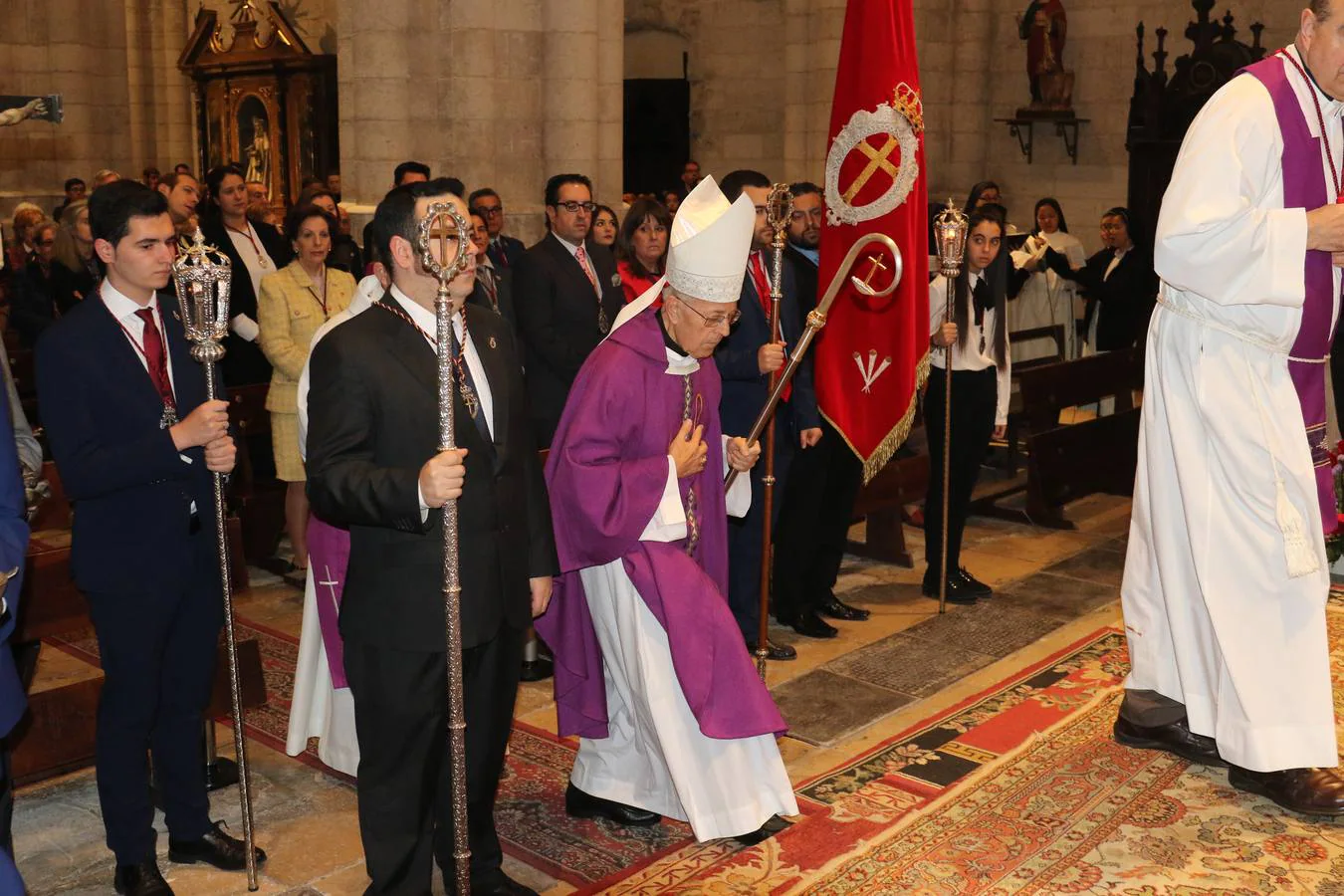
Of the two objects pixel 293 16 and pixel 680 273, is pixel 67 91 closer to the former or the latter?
pixel 293 16

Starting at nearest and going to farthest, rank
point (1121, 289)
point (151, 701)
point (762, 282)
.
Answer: point (151, 701), point (762, 282), point (1121, 289)

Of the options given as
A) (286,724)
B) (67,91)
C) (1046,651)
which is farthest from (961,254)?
(67,91)

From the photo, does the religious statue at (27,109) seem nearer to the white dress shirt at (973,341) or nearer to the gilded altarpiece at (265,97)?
the white dress shirt at (973,341)

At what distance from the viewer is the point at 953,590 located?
661 cm

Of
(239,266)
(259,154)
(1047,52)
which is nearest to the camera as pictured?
(239,266)

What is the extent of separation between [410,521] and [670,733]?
115cm

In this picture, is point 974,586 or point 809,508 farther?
point 974,586

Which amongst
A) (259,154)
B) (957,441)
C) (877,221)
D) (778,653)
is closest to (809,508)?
(778,653)

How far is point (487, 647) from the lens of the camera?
11.5ft

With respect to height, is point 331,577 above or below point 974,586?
above

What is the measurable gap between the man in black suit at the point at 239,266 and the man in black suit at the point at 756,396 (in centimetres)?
271

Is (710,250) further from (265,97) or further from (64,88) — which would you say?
(265,97)

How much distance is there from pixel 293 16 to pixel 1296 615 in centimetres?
1444

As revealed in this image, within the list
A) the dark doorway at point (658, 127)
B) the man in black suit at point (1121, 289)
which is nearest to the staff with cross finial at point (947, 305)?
the man in black suit at point (1121, 289)
